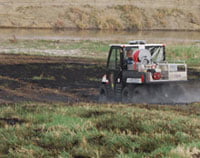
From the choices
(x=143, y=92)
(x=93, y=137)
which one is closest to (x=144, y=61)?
(x=143, y=92)

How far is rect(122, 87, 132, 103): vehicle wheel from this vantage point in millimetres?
18061

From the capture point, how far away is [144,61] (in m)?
18.0

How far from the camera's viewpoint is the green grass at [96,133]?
9.37m

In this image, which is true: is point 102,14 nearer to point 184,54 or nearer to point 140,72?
point 184,54

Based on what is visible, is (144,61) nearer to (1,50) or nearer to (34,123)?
(34,123)

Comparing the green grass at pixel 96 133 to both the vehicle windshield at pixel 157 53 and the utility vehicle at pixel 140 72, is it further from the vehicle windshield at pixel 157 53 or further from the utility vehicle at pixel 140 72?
the vehicle windshield at pixel 157 53

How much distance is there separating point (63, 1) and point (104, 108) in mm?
70959

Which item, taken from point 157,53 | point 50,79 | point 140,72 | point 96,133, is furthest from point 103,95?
point 96,133

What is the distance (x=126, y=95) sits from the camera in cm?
1831

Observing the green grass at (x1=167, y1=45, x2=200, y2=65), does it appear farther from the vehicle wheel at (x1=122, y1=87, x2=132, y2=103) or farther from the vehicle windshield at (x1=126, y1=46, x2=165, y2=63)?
the vehicle wheel at (x1=122, y1=87, x2=132, y2=103)

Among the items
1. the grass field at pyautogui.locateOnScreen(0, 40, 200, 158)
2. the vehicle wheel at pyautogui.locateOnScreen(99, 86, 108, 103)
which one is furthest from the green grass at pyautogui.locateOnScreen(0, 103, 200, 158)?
the vehicle wheel at pyautogui.locateOnScreen(99, 86, 108, 103)

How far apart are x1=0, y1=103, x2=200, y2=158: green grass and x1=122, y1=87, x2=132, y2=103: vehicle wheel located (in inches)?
169

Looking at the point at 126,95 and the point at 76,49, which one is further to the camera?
the point at 76,49

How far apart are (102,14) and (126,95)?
6358 cm
